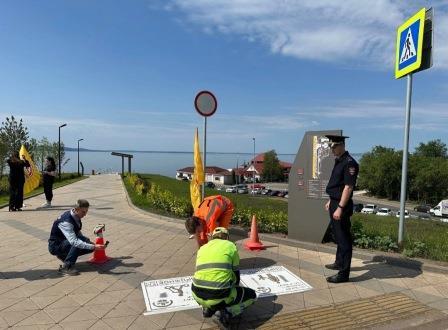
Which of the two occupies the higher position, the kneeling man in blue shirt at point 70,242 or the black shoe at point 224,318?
the kneeling man in blue shirt at point 70,242

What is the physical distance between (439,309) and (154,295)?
11.0ft

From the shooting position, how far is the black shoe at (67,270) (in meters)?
6.09

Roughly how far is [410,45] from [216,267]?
5.24m

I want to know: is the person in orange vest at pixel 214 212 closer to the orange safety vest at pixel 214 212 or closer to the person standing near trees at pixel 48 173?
the orange safety vest at pixel 214 212

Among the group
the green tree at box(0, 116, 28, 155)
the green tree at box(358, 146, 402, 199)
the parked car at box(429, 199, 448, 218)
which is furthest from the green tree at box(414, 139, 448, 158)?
the green tree at box(0, 116, 28, 155)

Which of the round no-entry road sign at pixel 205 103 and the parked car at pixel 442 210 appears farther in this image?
the parked car at pixel 442 210

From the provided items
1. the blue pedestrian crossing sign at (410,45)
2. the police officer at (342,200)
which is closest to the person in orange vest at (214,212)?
the police officer at (342,200)

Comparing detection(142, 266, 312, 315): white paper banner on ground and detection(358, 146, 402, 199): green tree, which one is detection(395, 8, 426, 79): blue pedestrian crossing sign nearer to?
detection(142, 266, 312, 315): white paper banner on ground

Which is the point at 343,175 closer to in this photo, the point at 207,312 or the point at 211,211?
the point at 211,211

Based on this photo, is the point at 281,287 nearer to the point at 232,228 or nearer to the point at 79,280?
the point at 79,280

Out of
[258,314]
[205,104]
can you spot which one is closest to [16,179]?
[205,104]

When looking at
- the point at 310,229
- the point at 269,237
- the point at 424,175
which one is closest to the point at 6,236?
the point at 269,237

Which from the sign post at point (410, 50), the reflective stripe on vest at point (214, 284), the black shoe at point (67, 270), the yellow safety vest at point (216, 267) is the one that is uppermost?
the sign post at point (410, 50)

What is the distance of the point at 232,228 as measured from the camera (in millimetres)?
8883
